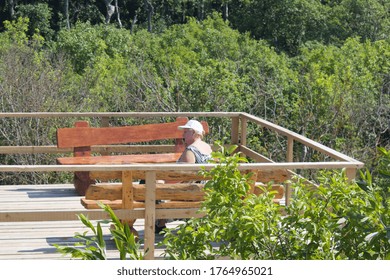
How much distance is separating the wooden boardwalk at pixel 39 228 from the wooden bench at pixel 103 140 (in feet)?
1.00

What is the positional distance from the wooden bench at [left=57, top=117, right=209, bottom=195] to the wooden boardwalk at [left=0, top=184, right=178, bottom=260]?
0.30 meters

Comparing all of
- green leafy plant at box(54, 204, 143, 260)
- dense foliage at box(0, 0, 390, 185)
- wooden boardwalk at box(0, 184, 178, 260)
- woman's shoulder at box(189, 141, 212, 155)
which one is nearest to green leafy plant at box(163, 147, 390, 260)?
green leafy plant at box(54, 204, 143, 260)

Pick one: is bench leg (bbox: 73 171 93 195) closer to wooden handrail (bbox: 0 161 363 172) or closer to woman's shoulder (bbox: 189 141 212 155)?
woman's shoulder (bbox: 189 141 212 155)

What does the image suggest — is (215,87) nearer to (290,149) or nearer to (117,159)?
(117,159)

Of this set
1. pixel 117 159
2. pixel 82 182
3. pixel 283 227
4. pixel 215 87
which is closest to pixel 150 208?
pixel 283 227

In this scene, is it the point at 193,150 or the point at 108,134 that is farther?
the point at 108,134

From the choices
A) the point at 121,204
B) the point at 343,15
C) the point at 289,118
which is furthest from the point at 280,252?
the point at 343,15

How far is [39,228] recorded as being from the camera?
8.09 m

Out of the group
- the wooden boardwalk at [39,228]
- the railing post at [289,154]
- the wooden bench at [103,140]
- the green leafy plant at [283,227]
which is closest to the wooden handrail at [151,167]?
the wooden boardwalk at [39,228]

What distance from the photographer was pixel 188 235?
4414mm

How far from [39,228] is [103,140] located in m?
2.30

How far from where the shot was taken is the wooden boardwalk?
7.36 meters

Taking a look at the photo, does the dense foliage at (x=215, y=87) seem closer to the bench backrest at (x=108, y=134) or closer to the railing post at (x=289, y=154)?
the bench backrest at (x=108, y=134)
